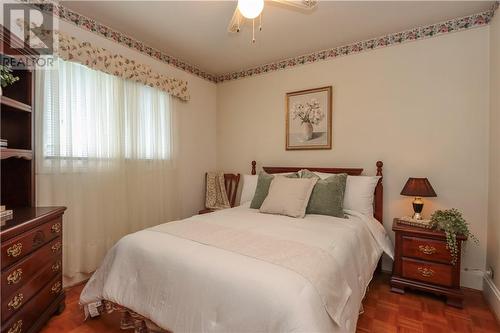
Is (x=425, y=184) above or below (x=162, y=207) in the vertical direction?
above

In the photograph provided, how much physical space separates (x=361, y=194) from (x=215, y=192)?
1976 mm

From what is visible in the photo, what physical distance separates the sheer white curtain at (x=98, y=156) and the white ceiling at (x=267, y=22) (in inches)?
21.2

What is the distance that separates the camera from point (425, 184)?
87.8 inches

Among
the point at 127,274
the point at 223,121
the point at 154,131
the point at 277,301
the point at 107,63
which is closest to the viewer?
the point at 277,301

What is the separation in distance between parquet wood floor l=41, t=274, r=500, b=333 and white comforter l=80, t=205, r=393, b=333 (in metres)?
0.20

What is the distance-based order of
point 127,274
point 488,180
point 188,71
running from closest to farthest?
point 127,274 < point 488,180 < point 188,71

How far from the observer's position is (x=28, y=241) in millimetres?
1529

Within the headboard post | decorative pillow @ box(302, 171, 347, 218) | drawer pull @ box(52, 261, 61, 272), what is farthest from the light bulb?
drawer pull @ box(52, 261, 61, 272)

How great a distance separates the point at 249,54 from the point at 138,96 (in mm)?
1379

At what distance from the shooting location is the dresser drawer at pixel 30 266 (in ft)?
4.50

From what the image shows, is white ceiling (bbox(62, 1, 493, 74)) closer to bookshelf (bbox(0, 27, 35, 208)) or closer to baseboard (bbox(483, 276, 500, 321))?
bookshelf (bbox(0, 27, 35, 208))

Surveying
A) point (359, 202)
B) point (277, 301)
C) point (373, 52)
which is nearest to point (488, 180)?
point (359, 202)

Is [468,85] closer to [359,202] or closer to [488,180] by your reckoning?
[488,180]

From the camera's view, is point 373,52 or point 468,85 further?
point 373,52
